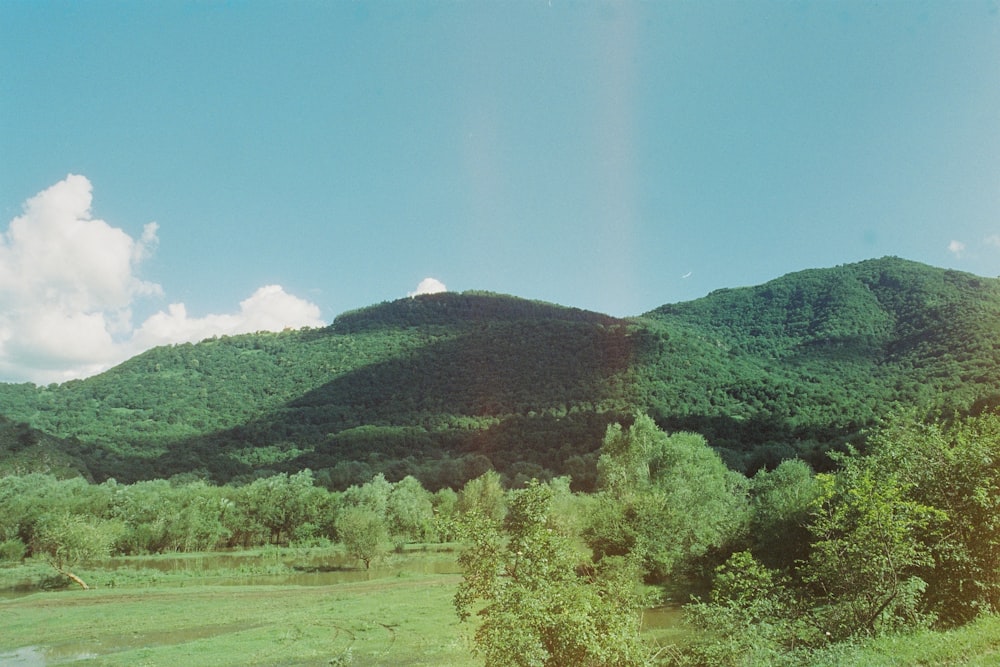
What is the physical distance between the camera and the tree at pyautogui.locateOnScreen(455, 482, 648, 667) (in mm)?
10914

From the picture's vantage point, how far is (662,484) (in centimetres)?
5422

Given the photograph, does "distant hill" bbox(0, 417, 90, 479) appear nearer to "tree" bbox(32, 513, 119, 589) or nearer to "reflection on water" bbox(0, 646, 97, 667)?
"tree" bbox(32, 513, 119, 589)

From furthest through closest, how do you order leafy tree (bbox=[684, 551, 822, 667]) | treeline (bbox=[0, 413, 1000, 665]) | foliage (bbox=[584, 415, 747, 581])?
foliage (bbox=[584, 415, 747, 581])
leafy tree (bbox=[684, 551, 822, 667])
treeline (bbox=[0, 413, 1000, 665])

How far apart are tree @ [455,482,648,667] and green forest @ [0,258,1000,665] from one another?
55 millimetres

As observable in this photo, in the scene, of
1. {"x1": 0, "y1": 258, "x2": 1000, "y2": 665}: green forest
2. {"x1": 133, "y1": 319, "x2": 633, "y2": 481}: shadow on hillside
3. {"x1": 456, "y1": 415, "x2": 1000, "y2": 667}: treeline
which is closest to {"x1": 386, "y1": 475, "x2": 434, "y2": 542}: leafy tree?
{"x1": 0, "y1": 258, "x2": 1000, "y2": 665}: green forest

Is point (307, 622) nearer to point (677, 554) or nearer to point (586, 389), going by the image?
point (677, 554)

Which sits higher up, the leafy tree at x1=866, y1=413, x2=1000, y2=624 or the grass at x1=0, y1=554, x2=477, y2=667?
the leafy tree at x1=866, y1=413, x2=1000, y2=624

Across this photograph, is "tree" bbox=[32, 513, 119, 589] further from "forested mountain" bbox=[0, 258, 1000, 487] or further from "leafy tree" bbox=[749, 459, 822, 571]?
"forested mountain" bbox=[0, 258, 1000, 487]

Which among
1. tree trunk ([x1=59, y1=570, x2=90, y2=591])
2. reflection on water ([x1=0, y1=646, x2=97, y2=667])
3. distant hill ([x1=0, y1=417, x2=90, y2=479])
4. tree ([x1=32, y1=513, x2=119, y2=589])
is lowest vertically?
tree trunk ([x1=59, y1=570, x2=90, y2=591])

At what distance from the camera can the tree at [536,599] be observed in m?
10.9

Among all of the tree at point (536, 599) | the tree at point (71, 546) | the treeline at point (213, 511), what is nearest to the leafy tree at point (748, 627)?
the tree at point (536, 599)

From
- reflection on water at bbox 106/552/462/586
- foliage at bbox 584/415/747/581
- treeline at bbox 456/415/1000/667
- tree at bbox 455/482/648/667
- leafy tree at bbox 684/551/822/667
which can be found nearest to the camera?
tree at bbox 455/482/648/667

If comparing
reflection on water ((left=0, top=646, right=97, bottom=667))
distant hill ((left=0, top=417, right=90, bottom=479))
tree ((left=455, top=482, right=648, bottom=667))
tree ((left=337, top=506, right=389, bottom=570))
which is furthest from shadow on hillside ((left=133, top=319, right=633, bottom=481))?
tree ((left=455, top=482, right=648, bottom=667))

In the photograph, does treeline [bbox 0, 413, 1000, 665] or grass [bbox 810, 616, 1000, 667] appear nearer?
treeline [bbox 0, 413, 1000, 665]
